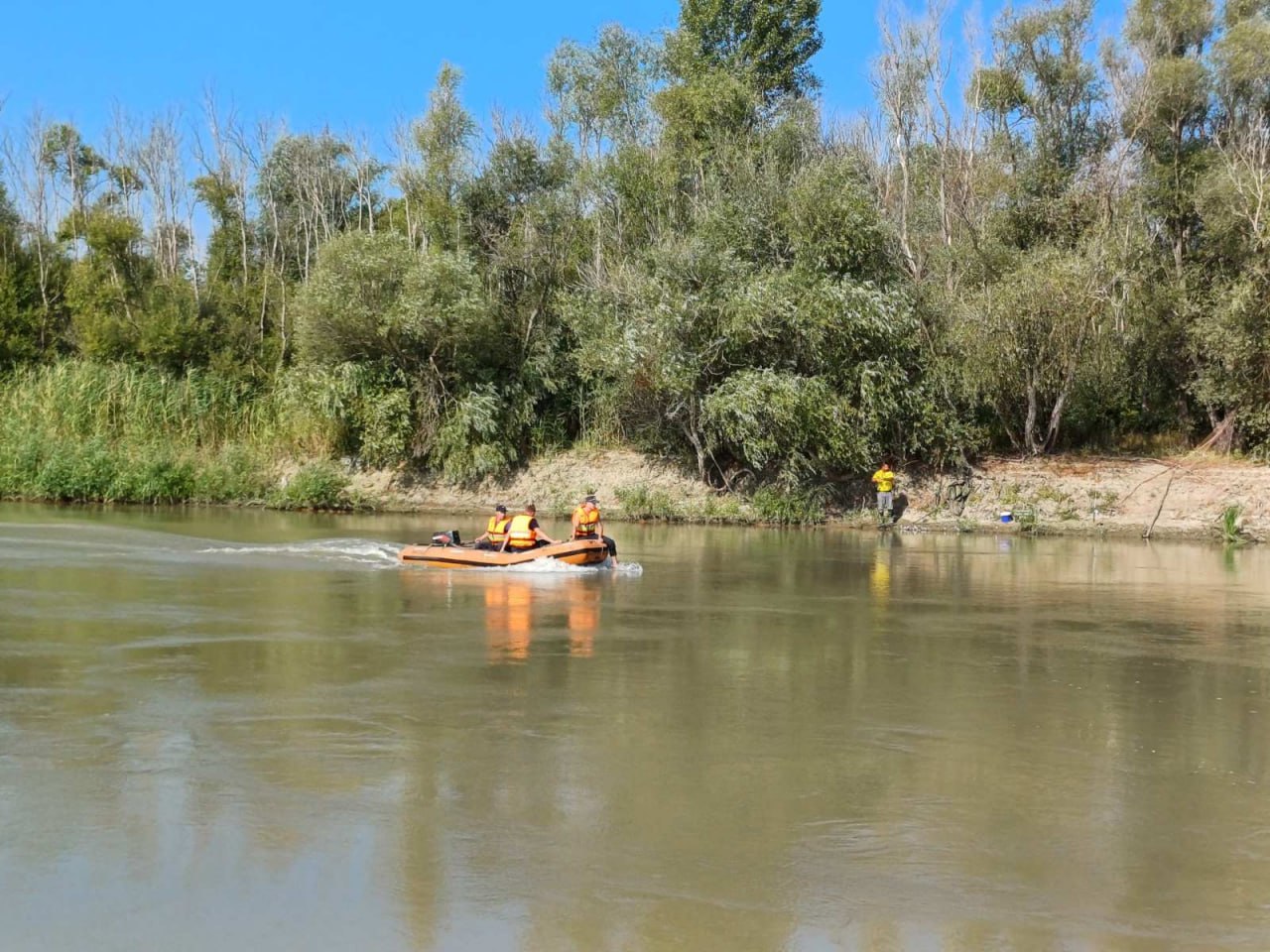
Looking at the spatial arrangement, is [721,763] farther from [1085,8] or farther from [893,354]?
[1085,8]

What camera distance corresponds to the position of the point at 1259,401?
35250 mm

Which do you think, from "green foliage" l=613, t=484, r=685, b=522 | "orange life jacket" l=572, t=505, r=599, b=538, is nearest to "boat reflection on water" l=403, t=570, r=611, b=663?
"orange life jacket" l=572, t=505, r=599, b=538

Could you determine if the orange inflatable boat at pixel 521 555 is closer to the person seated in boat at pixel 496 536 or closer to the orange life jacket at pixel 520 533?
the orange life jacket at pixel 520 533

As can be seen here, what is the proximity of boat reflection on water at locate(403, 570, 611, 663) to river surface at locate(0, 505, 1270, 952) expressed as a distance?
13cm

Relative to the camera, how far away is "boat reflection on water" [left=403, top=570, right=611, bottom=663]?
15.0 metres

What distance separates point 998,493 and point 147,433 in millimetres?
26347

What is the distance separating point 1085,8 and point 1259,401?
1256 cm

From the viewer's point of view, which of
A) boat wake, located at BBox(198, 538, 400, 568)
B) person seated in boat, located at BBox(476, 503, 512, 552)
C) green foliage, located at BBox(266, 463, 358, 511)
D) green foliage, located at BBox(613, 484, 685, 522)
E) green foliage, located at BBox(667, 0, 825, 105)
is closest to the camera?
person seated in boat, located at BBox(476, 503, 512, 552)

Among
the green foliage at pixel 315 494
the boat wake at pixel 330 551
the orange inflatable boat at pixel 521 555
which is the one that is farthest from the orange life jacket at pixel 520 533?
the green foliage at pixel 315 494

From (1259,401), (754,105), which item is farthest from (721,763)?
(754,105)

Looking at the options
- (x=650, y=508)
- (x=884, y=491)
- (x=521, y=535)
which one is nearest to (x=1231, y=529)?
(x=884, y=491)

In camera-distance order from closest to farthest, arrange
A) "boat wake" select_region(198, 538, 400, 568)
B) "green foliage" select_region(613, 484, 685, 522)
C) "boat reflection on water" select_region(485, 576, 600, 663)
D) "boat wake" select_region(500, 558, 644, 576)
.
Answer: "boat reflection on water" select_region(485, 576, 600, 663), "boat wake" select_region(500, 558, 644, 576), "boat wake" select_region(198, 538, 400, 568), "green foliage" select_region(613, 484, 685, 522)

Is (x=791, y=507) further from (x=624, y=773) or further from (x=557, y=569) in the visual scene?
(x=624, y=773)

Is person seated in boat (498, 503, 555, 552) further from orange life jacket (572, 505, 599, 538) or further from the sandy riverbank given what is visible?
the sandy riverbank
